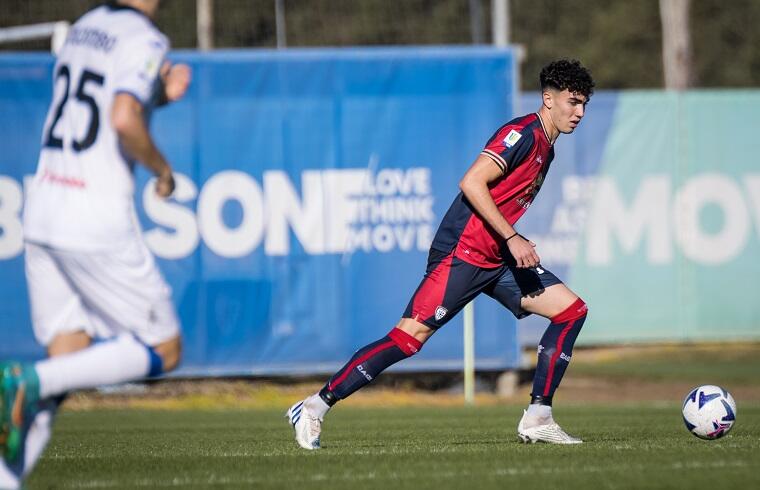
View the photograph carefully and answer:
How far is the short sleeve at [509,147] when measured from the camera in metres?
8.00

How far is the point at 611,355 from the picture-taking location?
24.4 metres

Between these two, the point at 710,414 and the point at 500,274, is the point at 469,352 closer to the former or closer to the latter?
the point at 500,274

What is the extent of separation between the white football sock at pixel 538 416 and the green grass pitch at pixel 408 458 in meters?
0.16

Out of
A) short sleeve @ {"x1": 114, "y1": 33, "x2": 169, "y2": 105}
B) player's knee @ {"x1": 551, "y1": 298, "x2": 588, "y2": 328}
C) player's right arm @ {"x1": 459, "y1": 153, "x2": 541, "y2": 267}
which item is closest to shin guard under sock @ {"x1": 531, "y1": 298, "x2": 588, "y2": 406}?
player's knee @ {"x1": 551, "y1": 298, "x2": 588, "y2": 328}

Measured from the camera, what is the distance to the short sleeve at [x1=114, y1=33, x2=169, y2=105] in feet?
19.0

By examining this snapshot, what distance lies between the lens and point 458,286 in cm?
822

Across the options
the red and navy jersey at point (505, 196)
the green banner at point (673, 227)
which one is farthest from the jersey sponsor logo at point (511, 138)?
the green banner at point (673, 227)

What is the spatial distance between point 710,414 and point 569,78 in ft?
7.40

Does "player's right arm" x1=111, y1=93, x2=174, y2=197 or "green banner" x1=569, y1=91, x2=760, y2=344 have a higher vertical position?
"player's right arm" x1=111, y1=93, x2=174, y2=197

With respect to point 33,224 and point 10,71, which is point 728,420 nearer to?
point 33,224

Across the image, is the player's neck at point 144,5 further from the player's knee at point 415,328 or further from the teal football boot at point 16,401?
the player's knee at point 415,328

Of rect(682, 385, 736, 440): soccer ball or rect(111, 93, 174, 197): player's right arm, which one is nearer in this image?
rect(111, 93, 174, 197): player's right arm

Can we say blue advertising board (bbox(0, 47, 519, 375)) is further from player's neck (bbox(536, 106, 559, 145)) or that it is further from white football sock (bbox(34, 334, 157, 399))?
white football sock (bbox(34, 334, 157, 399))

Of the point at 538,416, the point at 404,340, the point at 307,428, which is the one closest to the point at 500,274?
the point at 404,340
